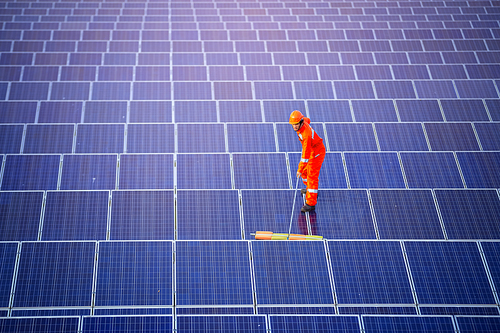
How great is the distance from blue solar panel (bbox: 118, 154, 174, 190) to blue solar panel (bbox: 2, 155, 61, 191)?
1629mm

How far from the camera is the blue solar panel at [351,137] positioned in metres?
10.3

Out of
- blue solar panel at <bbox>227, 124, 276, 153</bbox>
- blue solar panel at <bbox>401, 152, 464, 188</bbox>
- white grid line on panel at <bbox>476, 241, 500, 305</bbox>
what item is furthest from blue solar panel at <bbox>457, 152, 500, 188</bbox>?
blue solar panel at <bbox>227, 124, 276, 153</bbox>

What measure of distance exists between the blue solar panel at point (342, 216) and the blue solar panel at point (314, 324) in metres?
1.87

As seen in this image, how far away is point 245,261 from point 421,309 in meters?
3.50

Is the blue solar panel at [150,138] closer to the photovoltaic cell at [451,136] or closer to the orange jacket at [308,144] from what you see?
the orange jacket at [308,144]

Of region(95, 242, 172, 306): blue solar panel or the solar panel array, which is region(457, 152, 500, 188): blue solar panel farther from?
region(95, 242, 172, 306): blue solar panel

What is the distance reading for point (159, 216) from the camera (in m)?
8.28

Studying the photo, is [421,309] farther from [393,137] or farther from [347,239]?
[393,137]

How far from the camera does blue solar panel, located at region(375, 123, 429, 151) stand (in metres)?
10.4

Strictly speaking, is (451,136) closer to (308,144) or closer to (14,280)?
(308,144)

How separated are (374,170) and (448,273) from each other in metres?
2.97

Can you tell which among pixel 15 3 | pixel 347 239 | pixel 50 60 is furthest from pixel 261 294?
pixel 15 3

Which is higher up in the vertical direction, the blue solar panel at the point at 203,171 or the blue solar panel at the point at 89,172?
the blue solar panel at the point at 203,171

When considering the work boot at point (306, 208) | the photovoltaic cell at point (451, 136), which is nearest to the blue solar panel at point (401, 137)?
the photovoltaic cell at point (451, 136)
